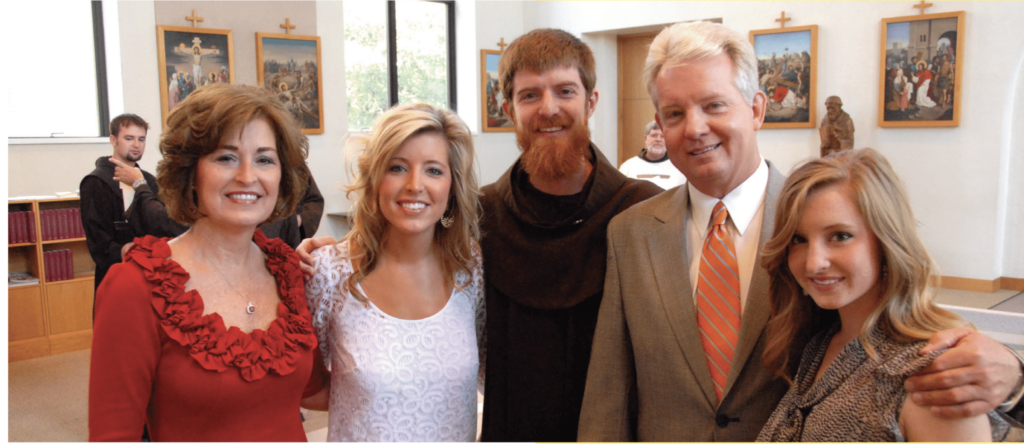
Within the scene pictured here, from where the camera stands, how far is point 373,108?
907cm

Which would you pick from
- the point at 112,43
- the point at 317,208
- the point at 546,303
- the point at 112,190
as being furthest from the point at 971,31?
the point at 112,43

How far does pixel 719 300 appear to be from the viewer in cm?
167

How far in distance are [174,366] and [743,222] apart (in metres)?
1.37

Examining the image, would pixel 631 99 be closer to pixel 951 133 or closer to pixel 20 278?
pixel 951 133

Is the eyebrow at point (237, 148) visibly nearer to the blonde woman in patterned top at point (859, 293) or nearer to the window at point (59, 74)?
the blonde woman in patterned top at point (859, 293)

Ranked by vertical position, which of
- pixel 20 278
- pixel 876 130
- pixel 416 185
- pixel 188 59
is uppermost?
pixel 188 59

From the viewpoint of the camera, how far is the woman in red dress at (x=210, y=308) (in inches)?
60.7

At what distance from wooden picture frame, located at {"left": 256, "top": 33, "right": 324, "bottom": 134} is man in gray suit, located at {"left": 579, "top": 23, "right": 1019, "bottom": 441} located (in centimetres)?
634

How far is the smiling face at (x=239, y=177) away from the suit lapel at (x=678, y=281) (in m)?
0.96

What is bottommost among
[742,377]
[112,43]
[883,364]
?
[742,377]

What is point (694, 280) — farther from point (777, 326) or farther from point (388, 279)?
point (388, 279)

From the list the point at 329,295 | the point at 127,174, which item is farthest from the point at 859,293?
the point at 127,174

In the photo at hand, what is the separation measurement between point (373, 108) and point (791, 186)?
8098 mm

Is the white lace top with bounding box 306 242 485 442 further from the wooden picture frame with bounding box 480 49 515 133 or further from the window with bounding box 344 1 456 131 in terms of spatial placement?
the wooden picture frame with bounding box 480 49 515 133
